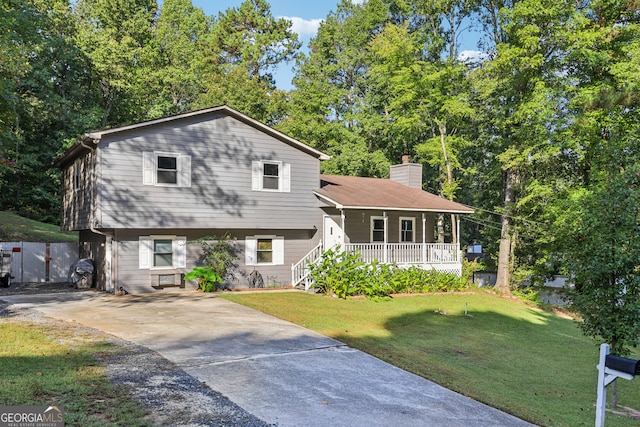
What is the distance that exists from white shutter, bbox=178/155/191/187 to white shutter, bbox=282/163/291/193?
13.2 ft

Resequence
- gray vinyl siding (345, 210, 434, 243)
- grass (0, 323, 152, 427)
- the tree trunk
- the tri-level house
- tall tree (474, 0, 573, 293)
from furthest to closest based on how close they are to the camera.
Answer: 1. the tree trunk
2. tall tree (474, 0, 573, 293)
3. gray vinyl siding (345, 210, 434, 243)
4. the tri-level house
5. grass (0, 323, 152, 427)

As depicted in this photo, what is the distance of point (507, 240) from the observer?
27047 mm

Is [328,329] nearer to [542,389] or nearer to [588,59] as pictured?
[542,389]

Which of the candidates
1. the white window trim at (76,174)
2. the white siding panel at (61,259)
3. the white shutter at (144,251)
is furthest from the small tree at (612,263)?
the white siding panel at (61,259)

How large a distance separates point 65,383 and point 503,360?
9640mm

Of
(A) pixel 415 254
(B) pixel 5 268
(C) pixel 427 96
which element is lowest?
(B) pixel 5 268

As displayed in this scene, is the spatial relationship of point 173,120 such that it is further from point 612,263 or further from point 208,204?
point 612,263

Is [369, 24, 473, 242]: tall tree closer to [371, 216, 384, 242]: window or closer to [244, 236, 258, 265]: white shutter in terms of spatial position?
[371, 216, 384, 242]: window

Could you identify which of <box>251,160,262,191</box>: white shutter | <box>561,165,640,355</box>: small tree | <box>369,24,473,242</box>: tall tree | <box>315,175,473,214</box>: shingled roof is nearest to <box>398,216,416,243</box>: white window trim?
<box>315,175,473,214</box>: shingled roof

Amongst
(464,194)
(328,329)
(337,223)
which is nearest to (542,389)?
(328,329)

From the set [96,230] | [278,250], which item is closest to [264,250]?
[278,250]

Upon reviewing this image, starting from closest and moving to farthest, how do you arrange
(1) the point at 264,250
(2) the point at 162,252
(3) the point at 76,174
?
1. (2) the point at 162,252
2. (3) the point at 76,174
3. (1) the point at 264,250

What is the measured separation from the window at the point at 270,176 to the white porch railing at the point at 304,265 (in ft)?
9.70

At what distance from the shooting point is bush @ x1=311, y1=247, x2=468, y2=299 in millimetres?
18203
